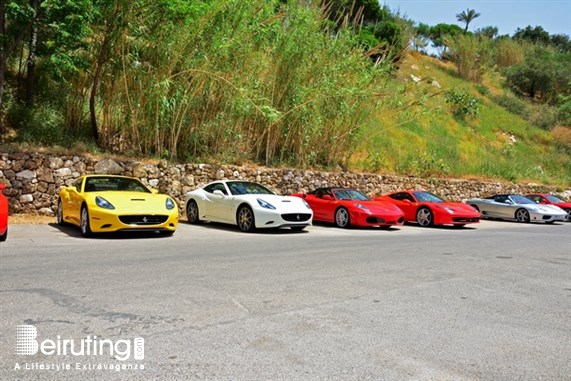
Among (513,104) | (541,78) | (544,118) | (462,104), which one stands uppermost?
(541,78)

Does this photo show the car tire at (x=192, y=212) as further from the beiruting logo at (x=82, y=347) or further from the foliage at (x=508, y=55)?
the foliage at (x=508, y=55)

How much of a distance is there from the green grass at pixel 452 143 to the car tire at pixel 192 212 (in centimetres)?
1003

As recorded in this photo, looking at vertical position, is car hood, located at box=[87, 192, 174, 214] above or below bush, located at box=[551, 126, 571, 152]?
below

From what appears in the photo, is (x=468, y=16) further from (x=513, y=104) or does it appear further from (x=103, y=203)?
(x=103, y=203)

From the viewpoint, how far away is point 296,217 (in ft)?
40.8

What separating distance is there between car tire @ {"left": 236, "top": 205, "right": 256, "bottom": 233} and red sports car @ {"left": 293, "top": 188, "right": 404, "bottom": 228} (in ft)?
11.4

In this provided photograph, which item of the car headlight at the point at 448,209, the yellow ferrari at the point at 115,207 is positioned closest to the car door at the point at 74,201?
the yellow ferrari at the point at 115,207

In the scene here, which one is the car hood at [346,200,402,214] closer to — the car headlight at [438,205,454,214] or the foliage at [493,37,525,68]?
the car headlight at [438,205,454,214]

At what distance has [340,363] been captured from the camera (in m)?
3.38

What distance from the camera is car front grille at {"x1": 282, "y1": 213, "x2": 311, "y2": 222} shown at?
12188 millimetres

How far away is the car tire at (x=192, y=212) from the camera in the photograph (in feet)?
45.3

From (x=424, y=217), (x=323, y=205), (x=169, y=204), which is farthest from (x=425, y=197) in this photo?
(x=169, y=204)

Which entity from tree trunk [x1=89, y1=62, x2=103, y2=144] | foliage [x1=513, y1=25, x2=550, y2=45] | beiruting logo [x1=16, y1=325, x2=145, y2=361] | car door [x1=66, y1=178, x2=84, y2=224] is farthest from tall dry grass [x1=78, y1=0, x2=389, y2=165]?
foliage [x1=513, y1=25, x2=550, y2=45]

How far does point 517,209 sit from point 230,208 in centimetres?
1424
